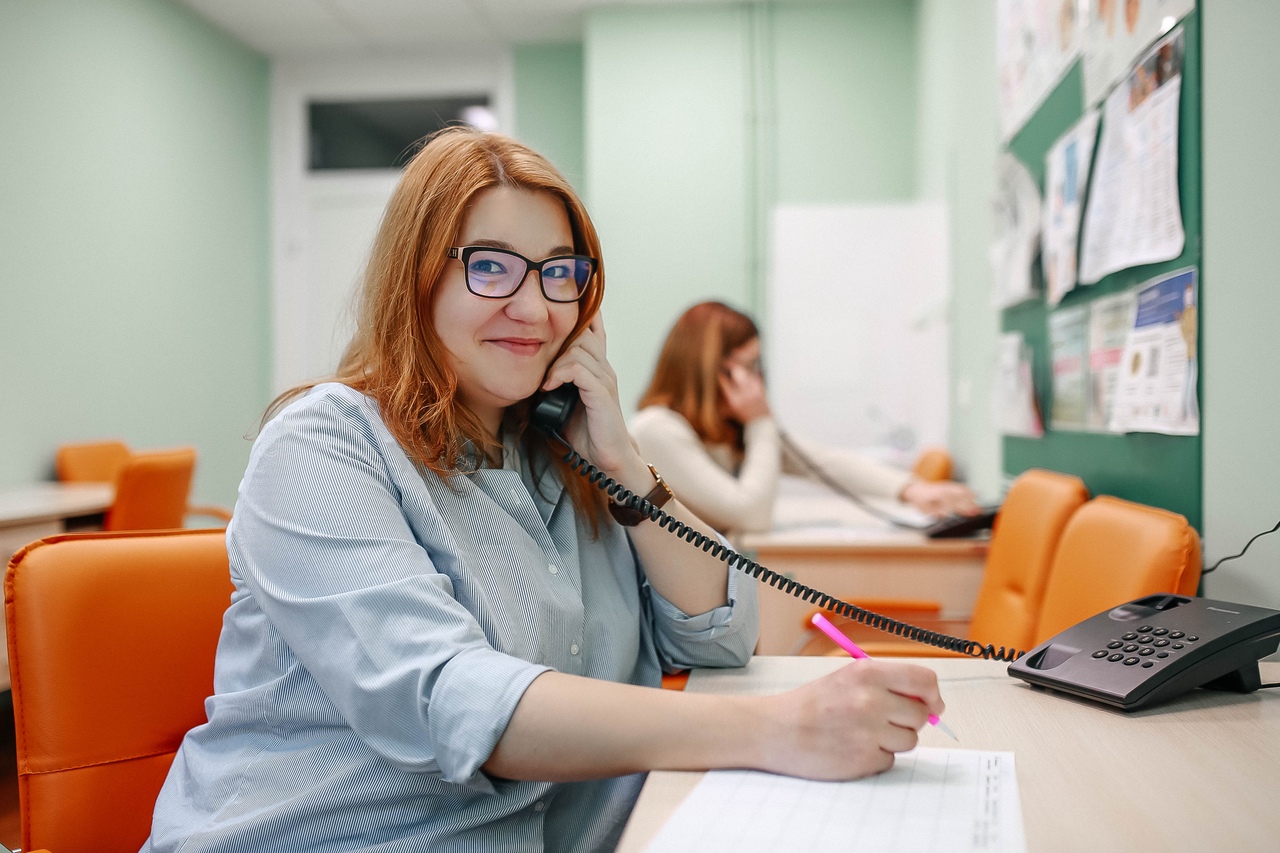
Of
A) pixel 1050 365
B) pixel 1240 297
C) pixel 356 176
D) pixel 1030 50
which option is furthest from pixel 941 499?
pixel 356 176

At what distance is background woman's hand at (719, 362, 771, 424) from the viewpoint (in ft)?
8.52

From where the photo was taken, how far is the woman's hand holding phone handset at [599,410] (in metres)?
1.14

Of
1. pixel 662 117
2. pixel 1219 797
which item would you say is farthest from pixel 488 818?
pixel 662 117

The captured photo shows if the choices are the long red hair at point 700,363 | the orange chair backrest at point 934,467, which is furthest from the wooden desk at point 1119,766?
the orange chair backrest at point 934,467

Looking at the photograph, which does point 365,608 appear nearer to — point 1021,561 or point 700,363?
point 1021,561

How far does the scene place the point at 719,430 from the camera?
261 cm

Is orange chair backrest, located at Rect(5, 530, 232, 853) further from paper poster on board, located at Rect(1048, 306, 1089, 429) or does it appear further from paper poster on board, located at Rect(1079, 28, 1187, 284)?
paper poster on board, located at Rect(1048, 306, 1089, 429)

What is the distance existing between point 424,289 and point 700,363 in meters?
1.62

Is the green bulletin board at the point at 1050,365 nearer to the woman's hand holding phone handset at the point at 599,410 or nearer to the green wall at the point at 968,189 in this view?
the green wall at the point at 968,189

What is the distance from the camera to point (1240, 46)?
46.0 inches

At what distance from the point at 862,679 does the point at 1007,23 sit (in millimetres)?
2235

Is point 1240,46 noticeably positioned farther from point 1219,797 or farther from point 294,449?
point 294,449

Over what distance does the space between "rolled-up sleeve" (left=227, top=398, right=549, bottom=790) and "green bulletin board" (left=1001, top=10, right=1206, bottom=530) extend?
41.6 inches

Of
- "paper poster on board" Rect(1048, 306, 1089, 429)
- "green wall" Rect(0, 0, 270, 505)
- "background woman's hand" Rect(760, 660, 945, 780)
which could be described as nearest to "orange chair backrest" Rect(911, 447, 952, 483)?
"paper poster on board" Rect(1048, 306, 1089, 429)
